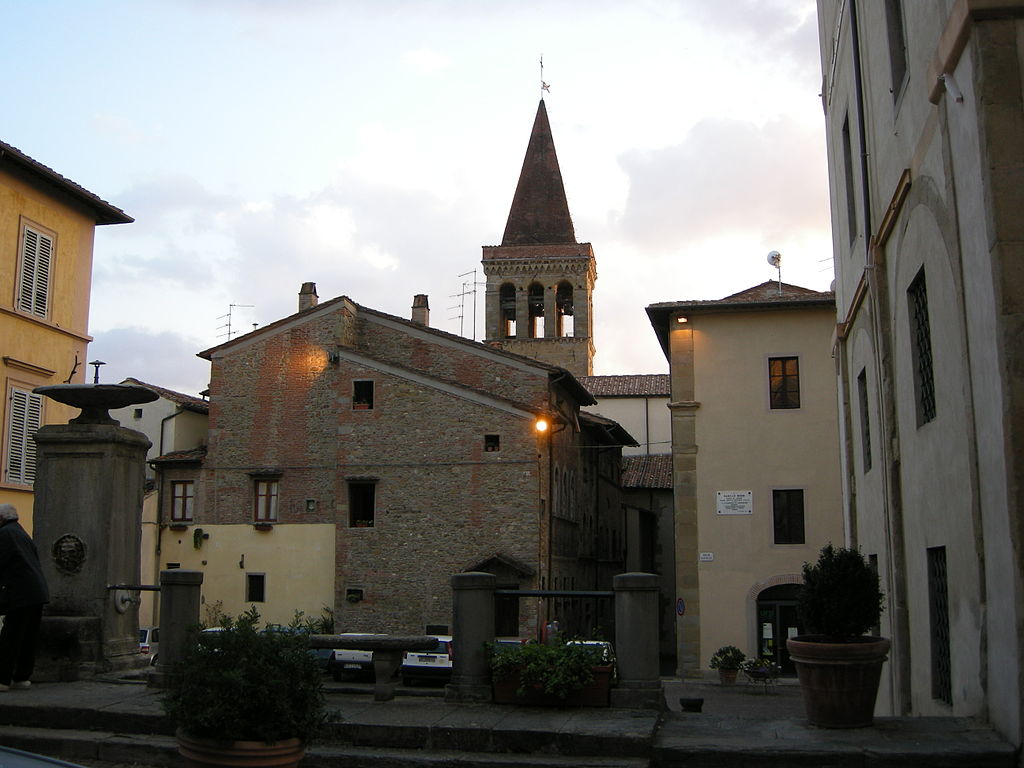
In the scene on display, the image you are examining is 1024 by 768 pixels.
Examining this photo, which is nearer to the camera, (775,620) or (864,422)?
(864,422)

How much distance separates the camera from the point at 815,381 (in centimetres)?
2727

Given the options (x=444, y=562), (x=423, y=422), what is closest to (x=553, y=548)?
(x=444, y=562)

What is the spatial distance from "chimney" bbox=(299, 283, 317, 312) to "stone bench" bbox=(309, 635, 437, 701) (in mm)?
34915

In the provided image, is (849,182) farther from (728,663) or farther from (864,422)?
(728,663)

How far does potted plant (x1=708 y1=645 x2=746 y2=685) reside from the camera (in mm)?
25375

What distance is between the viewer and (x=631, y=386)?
5034cm

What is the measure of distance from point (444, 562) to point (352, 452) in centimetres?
468

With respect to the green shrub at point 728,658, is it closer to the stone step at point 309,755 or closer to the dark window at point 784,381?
the dark window at point 784,381

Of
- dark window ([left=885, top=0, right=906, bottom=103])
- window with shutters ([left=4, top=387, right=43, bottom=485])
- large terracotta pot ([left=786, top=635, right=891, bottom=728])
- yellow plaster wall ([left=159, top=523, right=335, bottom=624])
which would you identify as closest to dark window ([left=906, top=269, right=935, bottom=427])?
dark window ([left=885, top=0, right=906, bottom=103])

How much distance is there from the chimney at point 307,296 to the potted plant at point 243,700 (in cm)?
3747

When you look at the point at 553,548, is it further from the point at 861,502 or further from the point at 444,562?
the point at 861,502

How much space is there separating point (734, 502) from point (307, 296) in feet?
72.3

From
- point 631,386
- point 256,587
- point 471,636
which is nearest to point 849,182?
point 471,636

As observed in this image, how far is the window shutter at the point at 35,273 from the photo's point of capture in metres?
19.9
